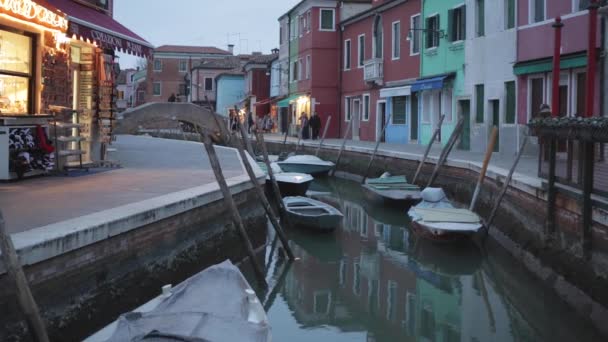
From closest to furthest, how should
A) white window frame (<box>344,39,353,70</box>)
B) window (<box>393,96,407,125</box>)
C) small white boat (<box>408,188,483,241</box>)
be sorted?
small white boat (<box>408,188,483,241</box>), window (<box>393,96,407,125</box>), white window frame (<box>344,39,353,70</box>)

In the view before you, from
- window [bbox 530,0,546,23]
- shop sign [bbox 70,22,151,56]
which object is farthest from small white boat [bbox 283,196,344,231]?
window [bbox 530,0,546,23]

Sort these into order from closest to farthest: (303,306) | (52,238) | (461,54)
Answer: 1. (52,238)
2. (303,306)
3. (461,54)

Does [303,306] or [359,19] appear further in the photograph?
[359,19]

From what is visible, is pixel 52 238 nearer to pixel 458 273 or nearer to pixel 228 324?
pixel 228 324

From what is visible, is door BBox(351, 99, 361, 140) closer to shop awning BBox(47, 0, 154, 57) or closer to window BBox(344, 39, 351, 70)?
window BBox(344, 39, 351, 70)

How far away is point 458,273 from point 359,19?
23.2 metres

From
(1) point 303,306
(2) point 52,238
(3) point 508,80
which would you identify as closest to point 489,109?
(3) point 508,80

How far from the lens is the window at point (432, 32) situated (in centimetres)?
2555

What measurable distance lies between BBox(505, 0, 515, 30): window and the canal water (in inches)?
332

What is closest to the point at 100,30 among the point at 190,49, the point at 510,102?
the point at 510,102

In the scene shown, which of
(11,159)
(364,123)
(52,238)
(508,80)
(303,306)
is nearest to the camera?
(52,238)

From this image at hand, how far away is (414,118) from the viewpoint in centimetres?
2788

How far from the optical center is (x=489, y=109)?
21.7 meters

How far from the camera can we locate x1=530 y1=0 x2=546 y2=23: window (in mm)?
18516
